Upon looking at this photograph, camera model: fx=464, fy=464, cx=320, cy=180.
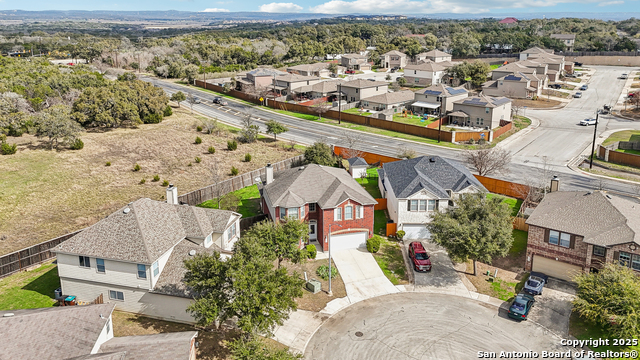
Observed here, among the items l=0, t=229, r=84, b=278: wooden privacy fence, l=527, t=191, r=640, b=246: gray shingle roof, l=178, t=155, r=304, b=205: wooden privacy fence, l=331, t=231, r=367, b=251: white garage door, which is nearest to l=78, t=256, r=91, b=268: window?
l=0, t=229, r=84, b=278: wooden privacy fence

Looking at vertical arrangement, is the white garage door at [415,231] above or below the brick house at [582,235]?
below

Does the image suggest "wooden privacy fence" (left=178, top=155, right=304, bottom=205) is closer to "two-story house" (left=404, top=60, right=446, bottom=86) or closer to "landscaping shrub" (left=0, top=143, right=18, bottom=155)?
"landscaping shrub" (left=0, top=143, right=18, bottom=155)

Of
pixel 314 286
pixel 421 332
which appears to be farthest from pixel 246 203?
pixel 421 332

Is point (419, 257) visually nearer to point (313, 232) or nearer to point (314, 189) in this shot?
point (313, 232)

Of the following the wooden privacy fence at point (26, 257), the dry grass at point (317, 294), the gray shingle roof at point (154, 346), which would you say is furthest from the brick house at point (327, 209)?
the wooden privacy fence at point (26, 257)

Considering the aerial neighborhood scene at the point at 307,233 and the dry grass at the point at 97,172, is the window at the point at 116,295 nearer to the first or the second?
the aerial neighborhood scene at the point at 307,233

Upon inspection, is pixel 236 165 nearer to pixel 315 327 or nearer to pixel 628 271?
pixel 315 327

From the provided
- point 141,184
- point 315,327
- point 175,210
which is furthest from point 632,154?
point 141,184
